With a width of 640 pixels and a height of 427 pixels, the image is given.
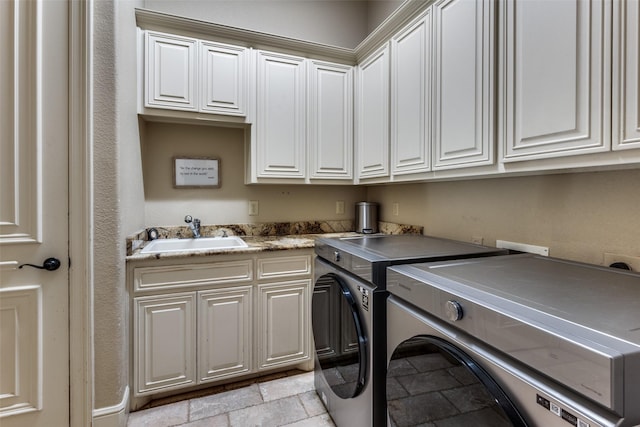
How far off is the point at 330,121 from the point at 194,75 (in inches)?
39.2

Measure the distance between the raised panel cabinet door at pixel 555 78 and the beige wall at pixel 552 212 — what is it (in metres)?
0.31

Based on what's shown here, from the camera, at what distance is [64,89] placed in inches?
53.9

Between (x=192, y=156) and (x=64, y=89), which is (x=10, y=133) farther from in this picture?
(x=192, y=156)

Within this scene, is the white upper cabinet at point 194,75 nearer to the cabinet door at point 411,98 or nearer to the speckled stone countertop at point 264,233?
the speckled stone countertop at point 264,233

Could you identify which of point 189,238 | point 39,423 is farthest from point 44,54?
point 39,423

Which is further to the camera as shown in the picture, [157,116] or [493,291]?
[157,116]

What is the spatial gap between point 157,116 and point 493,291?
81.4 inches

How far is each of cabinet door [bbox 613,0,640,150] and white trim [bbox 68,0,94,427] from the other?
2.00 m

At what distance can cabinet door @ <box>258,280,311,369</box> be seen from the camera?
1.90m

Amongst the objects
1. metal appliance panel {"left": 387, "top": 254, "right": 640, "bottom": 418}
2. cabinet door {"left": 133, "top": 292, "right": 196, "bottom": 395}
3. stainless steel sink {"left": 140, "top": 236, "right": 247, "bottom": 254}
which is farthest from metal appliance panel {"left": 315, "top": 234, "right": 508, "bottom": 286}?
cabinet door {"left": 133, "top": 292, "right": 196, "bottom": 395}

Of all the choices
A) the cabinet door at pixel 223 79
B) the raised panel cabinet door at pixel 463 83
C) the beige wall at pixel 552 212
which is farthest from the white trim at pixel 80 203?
the beige wall at pixel 552 212

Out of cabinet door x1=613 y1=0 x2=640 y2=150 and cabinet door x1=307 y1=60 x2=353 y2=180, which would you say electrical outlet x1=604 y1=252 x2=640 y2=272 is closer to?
cabinet door x1=613 y1=0 x2=640 y2=150

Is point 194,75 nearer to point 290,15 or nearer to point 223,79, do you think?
point 223,79

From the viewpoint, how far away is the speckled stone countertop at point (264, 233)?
1715mm
